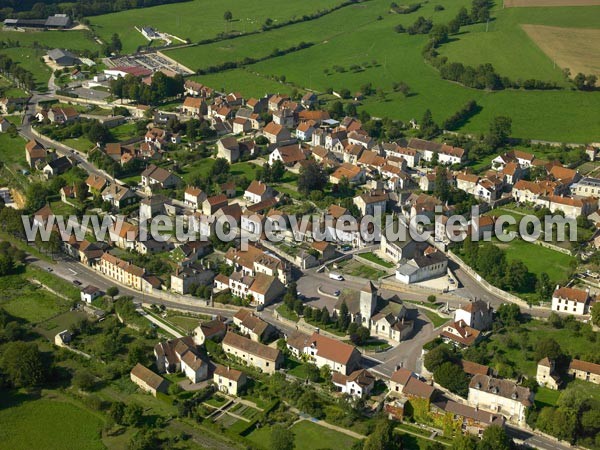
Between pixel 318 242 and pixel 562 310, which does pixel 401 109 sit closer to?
pixel 318 242

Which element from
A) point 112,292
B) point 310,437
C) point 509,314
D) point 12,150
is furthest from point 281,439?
point 12,150

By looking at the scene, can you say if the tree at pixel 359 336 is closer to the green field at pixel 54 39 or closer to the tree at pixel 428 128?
the tree at pixel 428 128

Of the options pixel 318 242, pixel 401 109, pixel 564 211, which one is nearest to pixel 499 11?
pixel 401 109

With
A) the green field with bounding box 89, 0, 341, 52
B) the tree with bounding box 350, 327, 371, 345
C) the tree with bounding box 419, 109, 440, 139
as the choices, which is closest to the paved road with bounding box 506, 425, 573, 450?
the tree with bounding box 350, 327, 371, 345

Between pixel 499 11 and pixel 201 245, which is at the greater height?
pixel 499 11

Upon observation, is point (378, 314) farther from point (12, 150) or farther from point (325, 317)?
point (12, 150)

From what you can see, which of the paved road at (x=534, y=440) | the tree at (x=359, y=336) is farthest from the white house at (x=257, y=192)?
the paved road at (x=534, y=440)

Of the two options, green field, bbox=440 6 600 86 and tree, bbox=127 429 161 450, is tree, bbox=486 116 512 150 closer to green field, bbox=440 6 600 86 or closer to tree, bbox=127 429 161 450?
green field, bbox=440 6 600 86
